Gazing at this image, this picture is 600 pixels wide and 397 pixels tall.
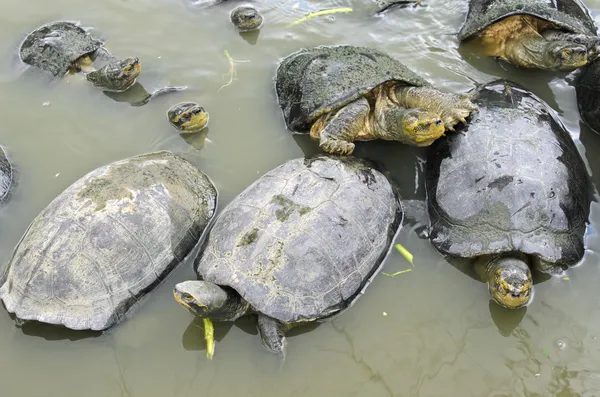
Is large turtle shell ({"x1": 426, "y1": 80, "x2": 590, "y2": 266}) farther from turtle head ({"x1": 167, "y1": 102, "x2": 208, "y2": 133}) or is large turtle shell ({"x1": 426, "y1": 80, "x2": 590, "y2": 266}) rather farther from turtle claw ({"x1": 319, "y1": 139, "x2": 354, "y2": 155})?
turtle head ({"x1": 167, "y1": 102, "x2": 208, "y2": 133})

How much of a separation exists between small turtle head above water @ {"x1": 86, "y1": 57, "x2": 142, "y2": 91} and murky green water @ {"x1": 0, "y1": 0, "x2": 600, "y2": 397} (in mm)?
156

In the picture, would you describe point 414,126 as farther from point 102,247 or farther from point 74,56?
point 74,56

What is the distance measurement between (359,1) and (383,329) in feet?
13.7

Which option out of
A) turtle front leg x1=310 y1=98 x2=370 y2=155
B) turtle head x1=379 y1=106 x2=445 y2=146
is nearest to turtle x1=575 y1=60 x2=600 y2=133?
turtle head x1=379 y1=106 x2=445 y2=146

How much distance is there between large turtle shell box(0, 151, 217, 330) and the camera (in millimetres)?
3273

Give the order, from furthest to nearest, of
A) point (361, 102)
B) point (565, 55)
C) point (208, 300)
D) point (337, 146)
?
point (565, 55), point (361, 102), point (337, 146), point (208, 300)

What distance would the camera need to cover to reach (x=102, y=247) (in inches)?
133

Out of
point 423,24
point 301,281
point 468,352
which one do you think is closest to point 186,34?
point 423,24

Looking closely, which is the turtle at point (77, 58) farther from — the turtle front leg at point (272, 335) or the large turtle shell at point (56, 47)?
the turtle front leg at point (272, 335)

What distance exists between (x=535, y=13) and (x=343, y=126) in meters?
2.61

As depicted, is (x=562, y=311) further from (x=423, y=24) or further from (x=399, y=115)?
(x=423, y=24)

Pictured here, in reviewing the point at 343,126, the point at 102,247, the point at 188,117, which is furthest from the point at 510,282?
the point at 188,117

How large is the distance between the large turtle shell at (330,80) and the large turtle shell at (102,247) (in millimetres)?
1314

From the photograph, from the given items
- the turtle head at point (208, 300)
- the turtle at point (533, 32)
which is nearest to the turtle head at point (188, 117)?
the turtle head at point (208, 300)
